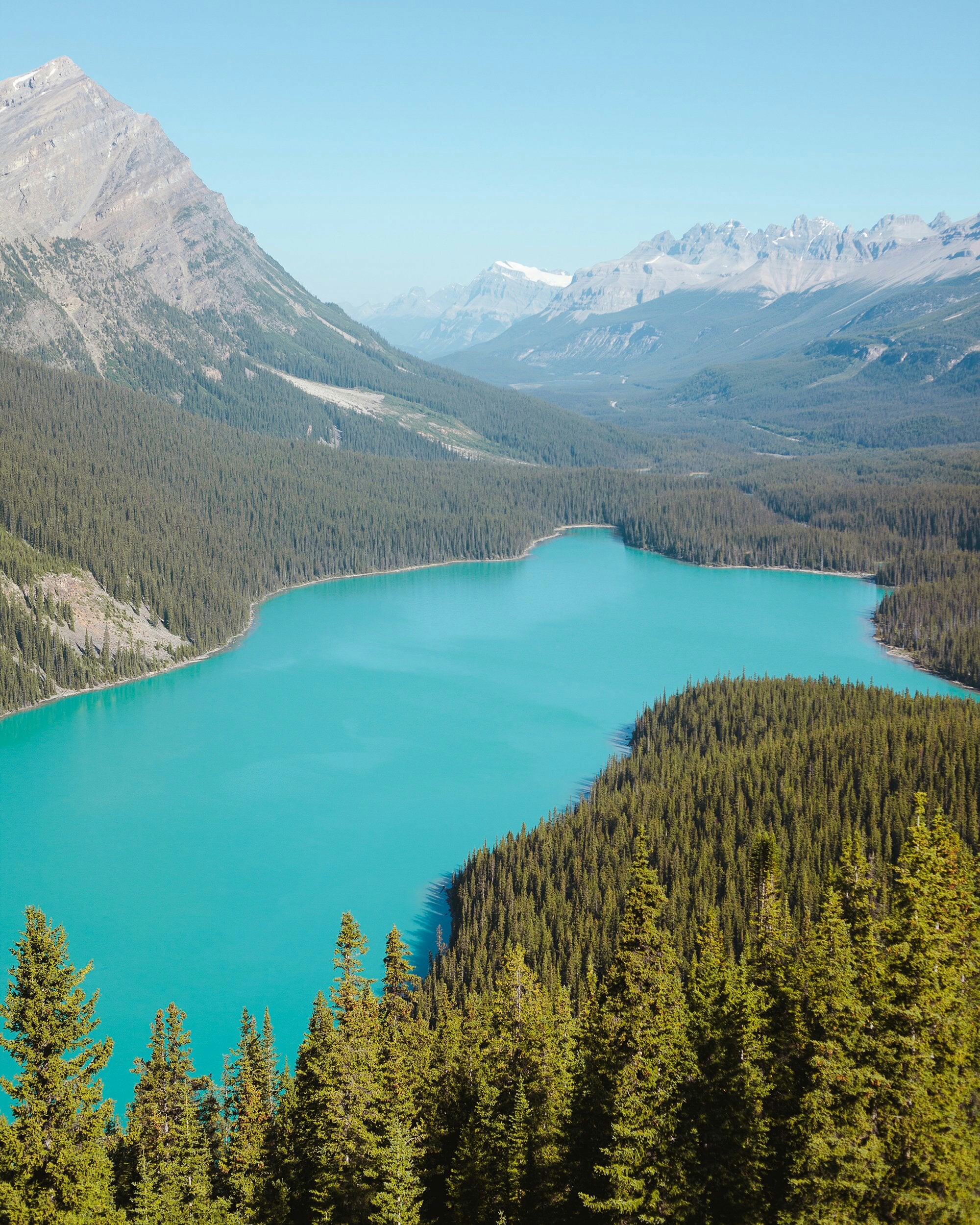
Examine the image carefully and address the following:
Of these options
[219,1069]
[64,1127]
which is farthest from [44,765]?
[64,1127]

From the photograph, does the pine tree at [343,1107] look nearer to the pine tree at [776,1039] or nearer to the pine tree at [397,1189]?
the pine tree at [397,1189]

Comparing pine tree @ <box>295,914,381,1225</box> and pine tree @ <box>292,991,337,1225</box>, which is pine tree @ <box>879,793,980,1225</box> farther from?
pine tree @ <box>292,991,337,1225</box>

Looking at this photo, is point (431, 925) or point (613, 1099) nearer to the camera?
point (613, 1099)

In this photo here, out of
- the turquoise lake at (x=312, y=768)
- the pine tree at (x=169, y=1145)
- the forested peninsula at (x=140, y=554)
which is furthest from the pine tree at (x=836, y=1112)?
the forested peninsula at (x=140, y=554)

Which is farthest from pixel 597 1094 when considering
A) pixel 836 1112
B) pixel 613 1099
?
pixel 836 1112

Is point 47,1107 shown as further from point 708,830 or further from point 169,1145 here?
point 708,830

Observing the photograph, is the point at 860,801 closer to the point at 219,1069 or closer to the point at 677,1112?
the point at 219,1069

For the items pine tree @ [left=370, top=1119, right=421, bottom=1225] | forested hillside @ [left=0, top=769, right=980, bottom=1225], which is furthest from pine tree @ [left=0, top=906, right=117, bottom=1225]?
pine tree @ [left=370, top=1119, right=421, bottom=1225]
